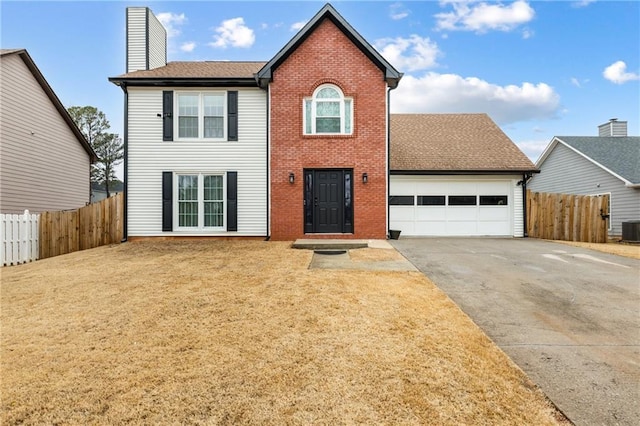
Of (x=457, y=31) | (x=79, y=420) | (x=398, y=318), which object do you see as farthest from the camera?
(x=457, y=31)

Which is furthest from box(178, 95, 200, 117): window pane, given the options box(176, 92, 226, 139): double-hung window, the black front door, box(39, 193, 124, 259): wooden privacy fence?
the black front door

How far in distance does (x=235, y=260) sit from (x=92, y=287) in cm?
292

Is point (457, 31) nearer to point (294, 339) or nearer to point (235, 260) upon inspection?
point (235, 260)

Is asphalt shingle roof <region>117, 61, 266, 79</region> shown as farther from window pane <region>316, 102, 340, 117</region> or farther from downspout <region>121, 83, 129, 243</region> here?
window pane <region>316, 102, 340, 117</region>

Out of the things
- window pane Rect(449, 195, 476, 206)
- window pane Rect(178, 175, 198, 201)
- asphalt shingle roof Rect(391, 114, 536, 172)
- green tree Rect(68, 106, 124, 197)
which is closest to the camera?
window pane Rect(178, 175, 198, 201)

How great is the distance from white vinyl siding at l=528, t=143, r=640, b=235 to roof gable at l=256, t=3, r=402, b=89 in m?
13.4

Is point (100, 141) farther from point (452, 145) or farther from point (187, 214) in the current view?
point (452, 145)

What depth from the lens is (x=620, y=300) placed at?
5.46 meters

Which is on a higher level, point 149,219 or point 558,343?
point 149,219

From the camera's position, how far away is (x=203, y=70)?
43.2ft

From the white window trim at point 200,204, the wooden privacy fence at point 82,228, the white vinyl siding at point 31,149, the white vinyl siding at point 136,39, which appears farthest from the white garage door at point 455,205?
the white vinyl siding at point 31,149

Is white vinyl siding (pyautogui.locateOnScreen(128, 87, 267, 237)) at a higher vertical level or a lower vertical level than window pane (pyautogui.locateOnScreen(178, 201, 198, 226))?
higher

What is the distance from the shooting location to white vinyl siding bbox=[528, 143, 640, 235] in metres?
16.7

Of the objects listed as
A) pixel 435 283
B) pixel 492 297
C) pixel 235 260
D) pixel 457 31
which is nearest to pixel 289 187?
pixel 235 260
